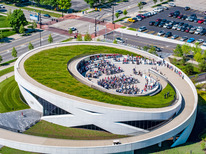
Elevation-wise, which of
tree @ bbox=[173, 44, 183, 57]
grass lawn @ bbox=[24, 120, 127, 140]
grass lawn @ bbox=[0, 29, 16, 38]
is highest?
grass lawn @ bbox=[0, 29, 16, 38]

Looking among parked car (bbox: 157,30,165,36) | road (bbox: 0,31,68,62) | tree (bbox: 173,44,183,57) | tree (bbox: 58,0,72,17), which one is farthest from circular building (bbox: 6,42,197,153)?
tree (bbox: 58,0,72,17)

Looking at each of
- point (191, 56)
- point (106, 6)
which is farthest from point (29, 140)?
point (106, 6)

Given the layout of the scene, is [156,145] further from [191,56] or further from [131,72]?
[191,56]

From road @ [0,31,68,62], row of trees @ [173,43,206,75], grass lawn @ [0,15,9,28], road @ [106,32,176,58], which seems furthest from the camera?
grass lawn @ [0,15,9,28]

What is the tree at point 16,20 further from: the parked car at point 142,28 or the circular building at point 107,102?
the parked car at point 142,28

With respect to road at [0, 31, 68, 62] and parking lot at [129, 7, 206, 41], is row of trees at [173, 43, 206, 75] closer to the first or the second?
parking lot at [129, 7, 206, 41]

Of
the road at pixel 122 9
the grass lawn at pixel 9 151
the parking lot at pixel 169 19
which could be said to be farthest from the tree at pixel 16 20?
the grass lawn at pixel 9 151
